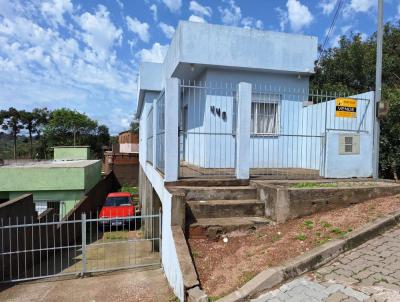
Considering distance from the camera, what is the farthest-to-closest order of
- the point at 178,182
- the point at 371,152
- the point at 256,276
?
the point at 371,152 → the point at 178,182 → the point at 256,276

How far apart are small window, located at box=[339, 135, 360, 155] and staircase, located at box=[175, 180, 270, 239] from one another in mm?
2791

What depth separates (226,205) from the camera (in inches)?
235

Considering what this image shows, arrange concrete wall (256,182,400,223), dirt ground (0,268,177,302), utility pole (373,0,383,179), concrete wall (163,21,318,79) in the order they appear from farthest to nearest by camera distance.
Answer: concrete wall (163,21,318,79) < utility pole (373,0,383,179) < dirt ground (0,268,177,302) < concrete wall (256,182,400,223)

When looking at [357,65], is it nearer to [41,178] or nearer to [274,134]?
[274,134]

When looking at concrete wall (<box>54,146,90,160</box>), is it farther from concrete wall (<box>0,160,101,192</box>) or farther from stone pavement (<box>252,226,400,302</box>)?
stone pavement (<box>252,226,400,302</box>)

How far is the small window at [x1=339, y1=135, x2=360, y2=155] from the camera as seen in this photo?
25.1 feet

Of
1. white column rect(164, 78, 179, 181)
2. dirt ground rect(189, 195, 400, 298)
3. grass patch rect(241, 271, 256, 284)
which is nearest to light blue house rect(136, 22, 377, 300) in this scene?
white column rect(164, 78, 179, 181)

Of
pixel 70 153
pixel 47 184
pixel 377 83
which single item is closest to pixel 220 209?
pixel 377 83

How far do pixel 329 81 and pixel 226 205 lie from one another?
38.3 ft

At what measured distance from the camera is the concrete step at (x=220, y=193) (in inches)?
243

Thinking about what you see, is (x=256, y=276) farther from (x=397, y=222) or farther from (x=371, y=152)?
(x=371, y=152)

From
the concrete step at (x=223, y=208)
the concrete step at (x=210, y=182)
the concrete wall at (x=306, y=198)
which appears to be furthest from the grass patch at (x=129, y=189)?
the concrete wall at (x=306, y=198)

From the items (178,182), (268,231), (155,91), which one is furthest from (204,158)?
(155,91)

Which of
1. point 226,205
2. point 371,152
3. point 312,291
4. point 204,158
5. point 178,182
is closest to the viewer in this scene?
point 312,291
